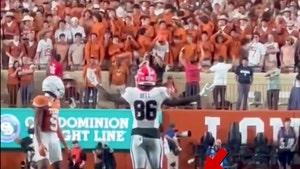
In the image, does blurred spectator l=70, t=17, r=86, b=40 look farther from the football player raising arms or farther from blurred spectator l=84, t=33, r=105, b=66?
the football player raising arms

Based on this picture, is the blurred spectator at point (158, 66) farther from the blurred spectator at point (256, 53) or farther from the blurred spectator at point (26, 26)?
the blurred spectator at point (26, 26)

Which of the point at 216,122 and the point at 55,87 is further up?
the point at 55,87

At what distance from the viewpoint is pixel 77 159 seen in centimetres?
957

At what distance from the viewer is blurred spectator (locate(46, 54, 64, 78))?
32.1 ft

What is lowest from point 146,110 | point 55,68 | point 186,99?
point 146,110

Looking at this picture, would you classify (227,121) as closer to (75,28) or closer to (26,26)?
(75,28)

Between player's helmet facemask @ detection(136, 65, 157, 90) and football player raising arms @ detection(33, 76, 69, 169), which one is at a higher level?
player's helmet facemask @ detection(136, 65, 157, 90)

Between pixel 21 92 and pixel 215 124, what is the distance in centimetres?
211

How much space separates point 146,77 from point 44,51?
1.26 m

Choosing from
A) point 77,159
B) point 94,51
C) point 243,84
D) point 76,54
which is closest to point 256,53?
point 243,84

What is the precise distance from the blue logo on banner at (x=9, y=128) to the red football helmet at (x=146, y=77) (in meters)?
1.40

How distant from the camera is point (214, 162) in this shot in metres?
5.54

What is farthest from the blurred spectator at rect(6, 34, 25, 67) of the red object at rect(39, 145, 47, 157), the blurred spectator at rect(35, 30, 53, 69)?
the red object at rect(39, 145, 47, 157)

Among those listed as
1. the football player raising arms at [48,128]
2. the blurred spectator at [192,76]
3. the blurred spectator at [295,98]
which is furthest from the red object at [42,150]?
the blurred spectator at [295,98]
